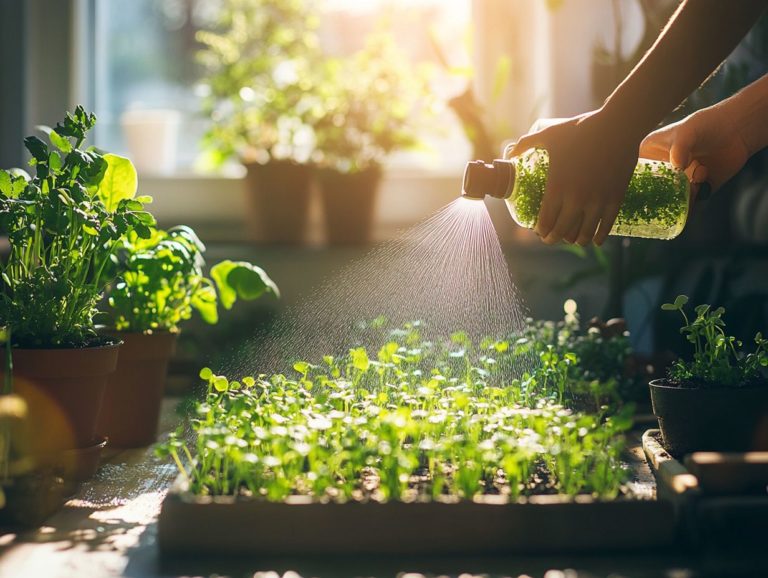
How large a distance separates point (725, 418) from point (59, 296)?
0.89m

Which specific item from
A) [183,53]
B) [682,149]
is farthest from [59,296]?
[183,53]

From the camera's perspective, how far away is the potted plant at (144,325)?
1.39 meters

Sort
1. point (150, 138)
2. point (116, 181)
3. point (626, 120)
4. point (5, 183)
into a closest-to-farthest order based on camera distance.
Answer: point (626, 120), point (5, 183), point (116, 181), point (150, 138)

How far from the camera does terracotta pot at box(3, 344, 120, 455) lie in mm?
1139

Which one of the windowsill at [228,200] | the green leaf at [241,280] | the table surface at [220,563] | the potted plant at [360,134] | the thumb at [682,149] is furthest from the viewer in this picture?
the windowsill at [228,200]

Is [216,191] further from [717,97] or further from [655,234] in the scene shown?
[655,234]

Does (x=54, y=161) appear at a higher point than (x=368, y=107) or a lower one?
lower

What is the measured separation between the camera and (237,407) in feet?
3.46

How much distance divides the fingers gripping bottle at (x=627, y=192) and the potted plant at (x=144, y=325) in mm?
548

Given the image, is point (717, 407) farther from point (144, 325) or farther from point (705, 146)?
point (144, 325)

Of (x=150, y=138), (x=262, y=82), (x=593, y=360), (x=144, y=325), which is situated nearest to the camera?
(x=144, y=325)

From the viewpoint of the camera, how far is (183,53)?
2.77 metres

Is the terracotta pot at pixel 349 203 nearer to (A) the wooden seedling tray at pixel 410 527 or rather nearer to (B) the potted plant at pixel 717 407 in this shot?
Answer: (B) the potted plant at pixel 717 407

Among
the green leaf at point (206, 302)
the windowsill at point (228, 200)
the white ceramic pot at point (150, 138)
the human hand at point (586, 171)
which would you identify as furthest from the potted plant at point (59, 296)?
the white ceramic pot at point (150, 138)
